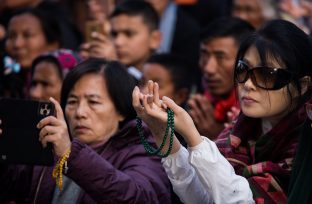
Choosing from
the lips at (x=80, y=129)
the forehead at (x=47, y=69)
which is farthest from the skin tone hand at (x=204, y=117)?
the lips at (x=80, y=129)

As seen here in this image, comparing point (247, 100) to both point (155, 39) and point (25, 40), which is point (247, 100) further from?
point (25, 40)

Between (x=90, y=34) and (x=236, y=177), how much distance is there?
3478mm

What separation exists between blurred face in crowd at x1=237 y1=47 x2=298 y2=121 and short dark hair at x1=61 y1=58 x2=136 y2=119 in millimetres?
837

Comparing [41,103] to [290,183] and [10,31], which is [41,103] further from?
[10,31]

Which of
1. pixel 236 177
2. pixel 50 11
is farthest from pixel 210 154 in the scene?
pixel 50 11

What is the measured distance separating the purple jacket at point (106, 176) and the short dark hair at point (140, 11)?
8.91ft

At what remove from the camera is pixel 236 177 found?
11.9ft

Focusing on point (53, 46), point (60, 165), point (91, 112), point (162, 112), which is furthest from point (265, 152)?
point (53, 46)

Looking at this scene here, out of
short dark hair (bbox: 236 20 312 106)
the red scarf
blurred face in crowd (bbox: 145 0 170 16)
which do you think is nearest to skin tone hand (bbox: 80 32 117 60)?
blurred face in crowd (bbox: 145 0 170 16)

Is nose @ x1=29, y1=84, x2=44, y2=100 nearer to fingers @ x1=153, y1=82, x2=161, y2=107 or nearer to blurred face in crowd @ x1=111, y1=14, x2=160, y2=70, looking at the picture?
blurred face in crowd @ x1=111, y1=14, x2=160, y2=70

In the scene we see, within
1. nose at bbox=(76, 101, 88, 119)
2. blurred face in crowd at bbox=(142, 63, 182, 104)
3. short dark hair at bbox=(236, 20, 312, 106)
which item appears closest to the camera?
short dark hair at bbox=(236, 20, 312, 106)

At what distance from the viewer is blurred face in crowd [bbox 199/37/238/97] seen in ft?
19.3

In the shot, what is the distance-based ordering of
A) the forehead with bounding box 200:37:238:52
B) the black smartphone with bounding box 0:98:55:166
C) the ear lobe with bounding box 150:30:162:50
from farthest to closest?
the ear lobe with bounding box 150:30:162:50, the forehead with bounding box 200:37:238:52, the black smartphone with bounding box 0:98:55:166

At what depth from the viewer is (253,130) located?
405cm
